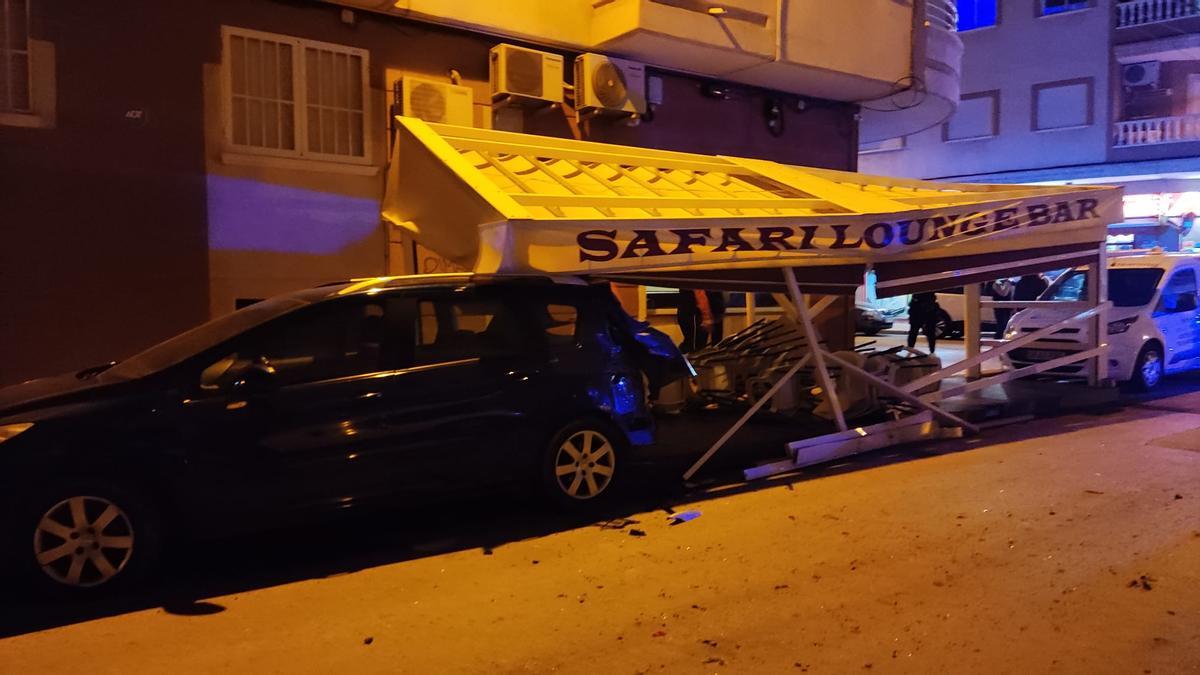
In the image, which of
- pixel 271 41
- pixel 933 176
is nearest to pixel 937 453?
pixel 271 41

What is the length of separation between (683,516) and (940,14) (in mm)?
11077

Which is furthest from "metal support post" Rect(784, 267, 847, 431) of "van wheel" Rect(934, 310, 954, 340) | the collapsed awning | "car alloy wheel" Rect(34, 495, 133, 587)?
"van wheel" Rect(934, 310, 954, 340)

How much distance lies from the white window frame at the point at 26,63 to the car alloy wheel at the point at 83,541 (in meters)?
4.68

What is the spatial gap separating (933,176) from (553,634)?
26.0 meters

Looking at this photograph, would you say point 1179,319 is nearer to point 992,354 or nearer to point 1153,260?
point 1153,260

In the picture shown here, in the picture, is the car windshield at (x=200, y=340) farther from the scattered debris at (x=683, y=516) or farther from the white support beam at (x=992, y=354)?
the white support beam at (x=992, y=354)

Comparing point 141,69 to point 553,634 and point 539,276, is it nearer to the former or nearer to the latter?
point 539,276

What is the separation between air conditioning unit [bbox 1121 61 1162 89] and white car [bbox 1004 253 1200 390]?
1433 cm

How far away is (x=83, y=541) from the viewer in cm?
449

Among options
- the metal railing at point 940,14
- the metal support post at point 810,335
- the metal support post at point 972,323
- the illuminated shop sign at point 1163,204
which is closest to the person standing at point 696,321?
the metal support post at point 972,323

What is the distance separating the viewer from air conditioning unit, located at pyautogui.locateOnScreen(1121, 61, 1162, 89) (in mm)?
23766

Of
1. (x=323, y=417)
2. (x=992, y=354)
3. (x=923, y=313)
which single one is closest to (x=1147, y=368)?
(x=923, y=313)

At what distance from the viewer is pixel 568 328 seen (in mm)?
6254

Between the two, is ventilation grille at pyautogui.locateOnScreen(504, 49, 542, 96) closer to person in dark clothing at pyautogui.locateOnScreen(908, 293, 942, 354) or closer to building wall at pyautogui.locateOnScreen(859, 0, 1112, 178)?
person in dark clothing at pyautogui.locateOnScreen(908, 293, 942, 354)
